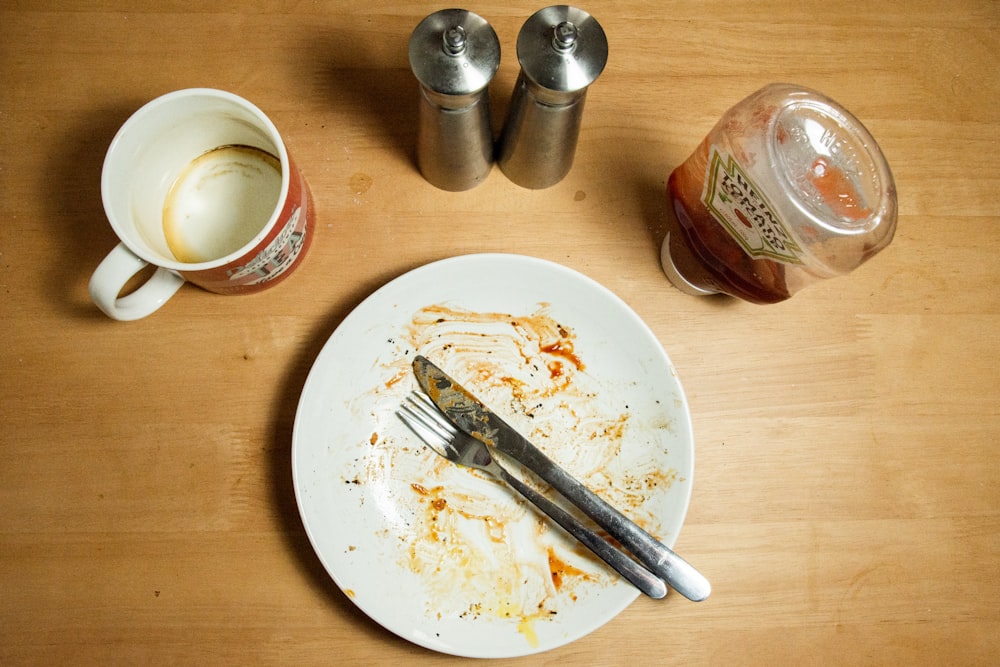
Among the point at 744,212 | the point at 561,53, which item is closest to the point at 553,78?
the point at 561,53

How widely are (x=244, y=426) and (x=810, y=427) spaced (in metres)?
0.57

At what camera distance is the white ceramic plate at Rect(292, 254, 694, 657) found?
0.63 m

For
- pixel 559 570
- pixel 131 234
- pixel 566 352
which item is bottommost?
pixel 559 570

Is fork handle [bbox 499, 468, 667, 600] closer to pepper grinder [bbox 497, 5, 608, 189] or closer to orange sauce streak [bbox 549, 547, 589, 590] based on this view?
orange sauce streak [bbox 549, 547, 589, 590]

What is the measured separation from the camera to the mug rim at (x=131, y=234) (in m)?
0.55

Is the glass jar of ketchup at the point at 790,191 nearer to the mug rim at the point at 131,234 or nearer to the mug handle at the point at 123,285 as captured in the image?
the mug rim at the point at 131,234

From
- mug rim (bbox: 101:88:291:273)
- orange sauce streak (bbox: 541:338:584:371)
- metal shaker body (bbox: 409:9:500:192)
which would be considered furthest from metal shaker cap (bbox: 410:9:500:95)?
orange sauce streak (bbox: 541:338:584:371)

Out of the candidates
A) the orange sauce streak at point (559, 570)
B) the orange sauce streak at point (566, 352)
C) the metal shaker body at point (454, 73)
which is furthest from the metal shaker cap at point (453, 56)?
the orange sauce streak at point (559, 570)

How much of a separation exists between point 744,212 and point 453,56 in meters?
0.27

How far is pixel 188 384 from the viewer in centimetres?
68

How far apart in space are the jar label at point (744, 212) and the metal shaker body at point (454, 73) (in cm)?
21

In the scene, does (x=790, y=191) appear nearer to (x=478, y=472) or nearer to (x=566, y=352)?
(x=566, y=352)

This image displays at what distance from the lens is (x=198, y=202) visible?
0.66 meters

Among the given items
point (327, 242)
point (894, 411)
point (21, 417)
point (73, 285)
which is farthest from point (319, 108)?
point (894, 411)
